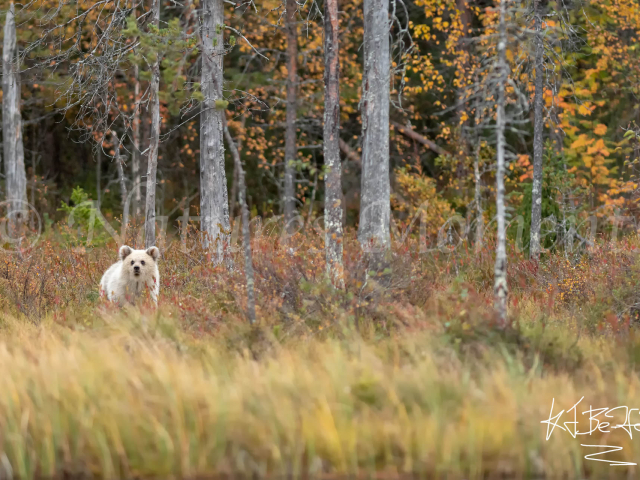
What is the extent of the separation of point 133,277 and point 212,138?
3.31m

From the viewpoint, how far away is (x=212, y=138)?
12.2m

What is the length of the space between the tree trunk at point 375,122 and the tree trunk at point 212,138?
2.98 m

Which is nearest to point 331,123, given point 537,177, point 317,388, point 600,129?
point 537,177

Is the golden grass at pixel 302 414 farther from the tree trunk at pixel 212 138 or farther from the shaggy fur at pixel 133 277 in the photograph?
the tree trunk at pixel 212 138

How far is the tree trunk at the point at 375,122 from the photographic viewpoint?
9.82 metres

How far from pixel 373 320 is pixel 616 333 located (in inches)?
98.3

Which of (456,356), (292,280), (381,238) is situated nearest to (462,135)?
(381,238)


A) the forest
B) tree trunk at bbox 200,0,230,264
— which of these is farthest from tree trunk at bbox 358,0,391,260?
tree trunk at bbox 200,0,230,264

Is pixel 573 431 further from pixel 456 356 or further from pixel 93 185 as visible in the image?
pixel 93 185

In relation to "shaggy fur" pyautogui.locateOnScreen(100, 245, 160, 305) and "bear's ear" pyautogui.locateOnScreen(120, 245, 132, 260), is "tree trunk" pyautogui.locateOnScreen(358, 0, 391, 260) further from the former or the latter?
"bear's ear" pyautogui.locateOnScreen(120, 245, 132, 260)

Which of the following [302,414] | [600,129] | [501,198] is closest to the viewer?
[302,414]

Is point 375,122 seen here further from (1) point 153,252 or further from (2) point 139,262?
(2) point 139,262

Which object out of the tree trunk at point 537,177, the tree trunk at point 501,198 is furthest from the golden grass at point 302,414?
the tree trunk at point 537,177
